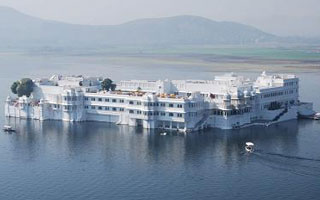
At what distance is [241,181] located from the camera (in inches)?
1232

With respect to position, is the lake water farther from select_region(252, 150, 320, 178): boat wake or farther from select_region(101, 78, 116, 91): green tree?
select_region(101, 78, 116, 91): green tree

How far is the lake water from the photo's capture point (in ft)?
97.6

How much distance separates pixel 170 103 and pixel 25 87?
1380 cm

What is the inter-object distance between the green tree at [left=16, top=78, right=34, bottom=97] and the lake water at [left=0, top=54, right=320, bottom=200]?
18.4ft

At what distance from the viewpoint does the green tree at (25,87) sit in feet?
169

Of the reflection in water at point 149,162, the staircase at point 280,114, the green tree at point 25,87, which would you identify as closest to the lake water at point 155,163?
the reflection in water at point 149,162

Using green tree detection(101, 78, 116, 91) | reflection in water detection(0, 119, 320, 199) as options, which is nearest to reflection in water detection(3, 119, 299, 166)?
reflection in water detection(0, 119, 320, 199)

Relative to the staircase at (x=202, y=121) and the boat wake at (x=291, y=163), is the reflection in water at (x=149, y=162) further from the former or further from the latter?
the staircase at (x=202, y=121)

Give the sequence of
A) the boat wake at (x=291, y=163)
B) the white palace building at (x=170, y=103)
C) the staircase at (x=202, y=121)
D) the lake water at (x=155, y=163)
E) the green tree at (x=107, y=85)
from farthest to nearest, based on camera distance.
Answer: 1. the green tree at (x=107, y=85)
2. the white palace building at (x=170, y=103)
3. the staircase at (x=202, y=121)
4. the boat wake at (x=291, y=163)
5. the lake water at (x=155, y=163)

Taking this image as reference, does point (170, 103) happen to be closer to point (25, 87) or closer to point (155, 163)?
point (155, 163)

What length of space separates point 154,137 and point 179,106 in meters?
3.06

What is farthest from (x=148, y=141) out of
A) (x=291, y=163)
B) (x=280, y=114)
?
(x=280, y=114)

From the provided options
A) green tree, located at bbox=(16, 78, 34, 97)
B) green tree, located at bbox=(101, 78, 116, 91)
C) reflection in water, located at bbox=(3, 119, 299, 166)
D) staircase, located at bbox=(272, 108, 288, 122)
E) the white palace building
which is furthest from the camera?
green tree, located at bbox=(101, 78, 116, 91)

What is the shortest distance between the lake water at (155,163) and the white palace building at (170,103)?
48.1 inches
